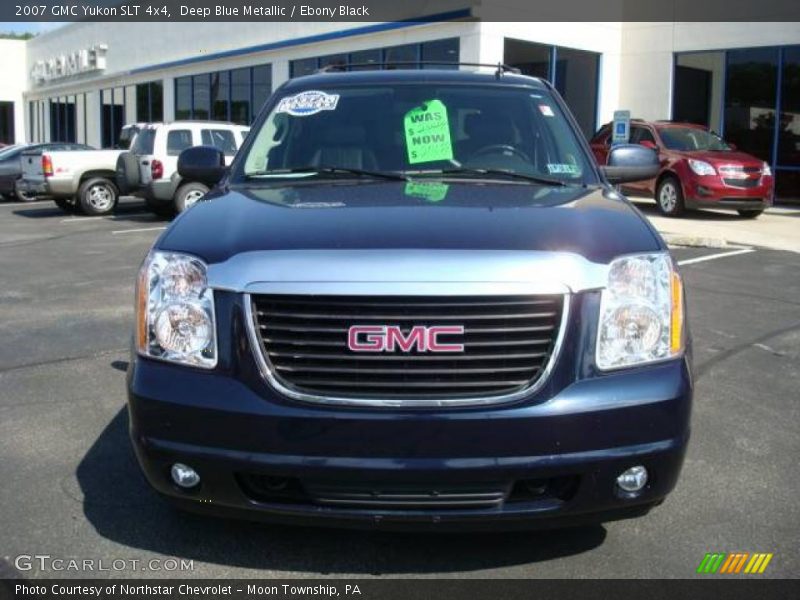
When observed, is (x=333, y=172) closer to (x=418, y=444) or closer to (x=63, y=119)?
(x=418, y=444)

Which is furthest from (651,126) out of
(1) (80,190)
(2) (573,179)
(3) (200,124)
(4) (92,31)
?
(4) (92,31)

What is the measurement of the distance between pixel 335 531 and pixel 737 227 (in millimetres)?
12414

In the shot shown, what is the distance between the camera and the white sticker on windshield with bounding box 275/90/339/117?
169 inches

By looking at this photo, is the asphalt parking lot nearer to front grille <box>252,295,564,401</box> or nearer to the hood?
front grille <box>252,295,564,401</box>

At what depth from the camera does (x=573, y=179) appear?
385 centimetres

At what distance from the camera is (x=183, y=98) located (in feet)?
93.0

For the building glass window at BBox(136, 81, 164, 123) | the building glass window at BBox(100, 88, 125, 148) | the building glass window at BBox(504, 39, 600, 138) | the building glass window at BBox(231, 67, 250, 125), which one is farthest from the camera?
the building glass window at BBox(100, 88, 125, 148)

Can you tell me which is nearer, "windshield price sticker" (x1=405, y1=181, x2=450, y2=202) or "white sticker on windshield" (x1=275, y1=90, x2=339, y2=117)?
"windshield price sticker" (x1=405, y1=181, x2=450, y2=202)

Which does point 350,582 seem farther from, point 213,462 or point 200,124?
point 200,124

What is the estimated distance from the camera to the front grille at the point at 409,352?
8.59ft

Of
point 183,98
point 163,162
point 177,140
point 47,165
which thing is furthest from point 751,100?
point 183,98

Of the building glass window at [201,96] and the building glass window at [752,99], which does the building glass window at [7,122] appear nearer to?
the building glass window at [201,96]

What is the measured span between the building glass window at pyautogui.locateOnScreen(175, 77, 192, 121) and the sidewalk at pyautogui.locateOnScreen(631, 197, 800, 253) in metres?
16.7

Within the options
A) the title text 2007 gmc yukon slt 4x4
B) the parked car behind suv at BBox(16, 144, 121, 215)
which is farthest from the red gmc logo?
the parked car behind suv at BBox(16, 144, 121, 215)
